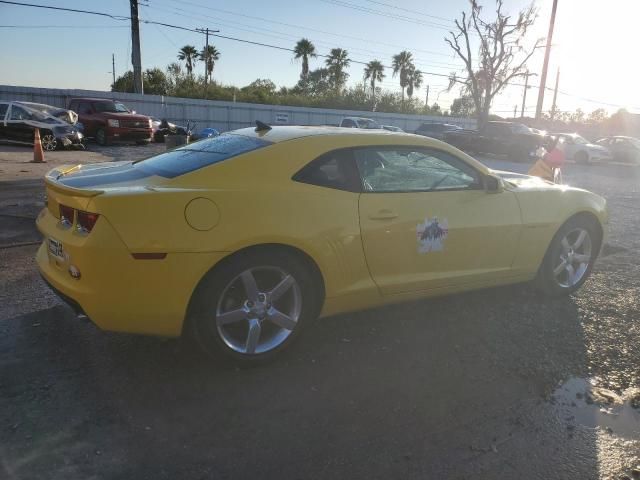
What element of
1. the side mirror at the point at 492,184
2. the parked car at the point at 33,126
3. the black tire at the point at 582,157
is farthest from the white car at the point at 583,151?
the side mirror at the point at 492,184

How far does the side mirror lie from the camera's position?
3.97 metres

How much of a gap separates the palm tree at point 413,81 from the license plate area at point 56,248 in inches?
2688

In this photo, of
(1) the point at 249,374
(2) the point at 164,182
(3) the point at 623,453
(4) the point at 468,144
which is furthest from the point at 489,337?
(4) the point at 468,144

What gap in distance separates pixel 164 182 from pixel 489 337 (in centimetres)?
246

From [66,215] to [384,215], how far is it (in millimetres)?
1902

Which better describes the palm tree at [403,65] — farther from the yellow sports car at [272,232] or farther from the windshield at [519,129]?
the yellow sports car at [272,232]

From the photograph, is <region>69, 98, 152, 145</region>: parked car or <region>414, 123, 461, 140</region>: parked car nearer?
<region>69, 98, 152, 145</region>: parked car

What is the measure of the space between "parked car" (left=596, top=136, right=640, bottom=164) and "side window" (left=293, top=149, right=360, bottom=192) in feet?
89.9

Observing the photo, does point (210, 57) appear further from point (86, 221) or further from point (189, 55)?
point (86, 221)

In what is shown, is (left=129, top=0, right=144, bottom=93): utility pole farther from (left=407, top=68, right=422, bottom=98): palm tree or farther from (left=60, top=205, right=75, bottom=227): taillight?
(left=407, top=68, right=422, bottom=98): palm tree

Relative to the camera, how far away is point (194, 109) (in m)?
30.9

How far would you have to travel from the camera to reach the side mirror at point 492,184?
3967 millimetres

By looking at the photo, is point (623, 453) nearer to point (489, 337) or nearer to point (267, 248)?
point (489, 337)

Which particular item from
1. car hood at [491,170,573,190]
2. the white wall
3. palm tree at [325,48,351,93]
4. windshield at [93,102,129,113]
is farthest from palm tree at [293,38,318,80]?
car hood at [491,170,573,190]
